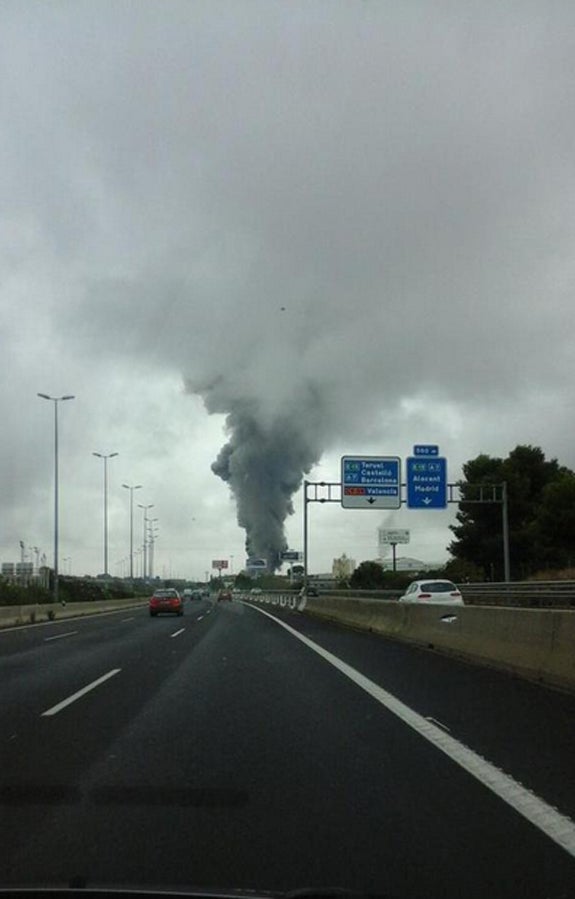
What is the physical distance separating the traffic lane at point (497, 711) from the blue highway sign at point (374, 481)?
2187 centimetres

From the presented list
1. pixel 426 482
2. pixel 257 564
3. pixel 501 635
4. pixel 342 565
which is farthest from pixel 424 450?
pixel 342 565

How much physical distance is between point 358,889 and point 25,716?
6809 mm

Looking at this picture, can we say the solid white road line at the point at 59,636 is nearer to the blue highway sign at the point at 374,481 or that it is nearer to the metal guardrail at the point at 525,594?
the metal guardrail at the point at 525,594

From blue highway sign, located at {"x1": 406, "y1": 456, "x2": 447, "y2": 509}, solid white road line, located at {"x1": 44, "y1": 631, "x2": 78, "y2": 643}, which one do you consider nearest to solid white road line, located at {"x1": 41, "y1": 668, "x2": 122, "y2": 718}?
solid white road line, located at {"x1": 44, "y1": 631, "x2": 78, "y2": 643}

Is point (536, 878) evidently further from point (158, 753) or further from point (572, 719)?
point (572, 719)

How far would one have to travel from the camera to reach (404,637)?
22.6 meters

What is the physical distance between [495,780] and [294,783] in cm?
149

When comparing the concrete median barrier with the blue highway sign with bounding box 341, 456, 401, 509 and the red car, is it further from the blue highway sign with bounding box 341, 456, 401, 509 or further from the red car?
the red car

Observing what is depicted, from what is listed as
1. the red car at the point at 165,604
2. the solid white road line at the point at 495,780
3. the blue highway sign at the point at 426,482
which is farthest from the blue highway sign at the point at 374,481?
the solid white road line at the point at 495,780

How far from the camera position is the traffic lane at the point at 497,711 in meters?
7.43

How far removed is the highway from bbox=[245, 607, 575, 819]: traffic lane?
35mm

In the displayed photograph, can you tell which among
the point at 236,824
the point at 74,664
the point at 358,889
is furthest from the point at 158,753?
the point at 74,664

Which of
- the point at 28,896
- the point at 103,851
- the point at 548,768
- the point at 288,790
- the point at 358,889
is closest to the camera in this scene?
the point at 28,896

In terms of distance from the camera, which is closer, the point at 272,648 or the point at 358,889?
the point at 358,889
